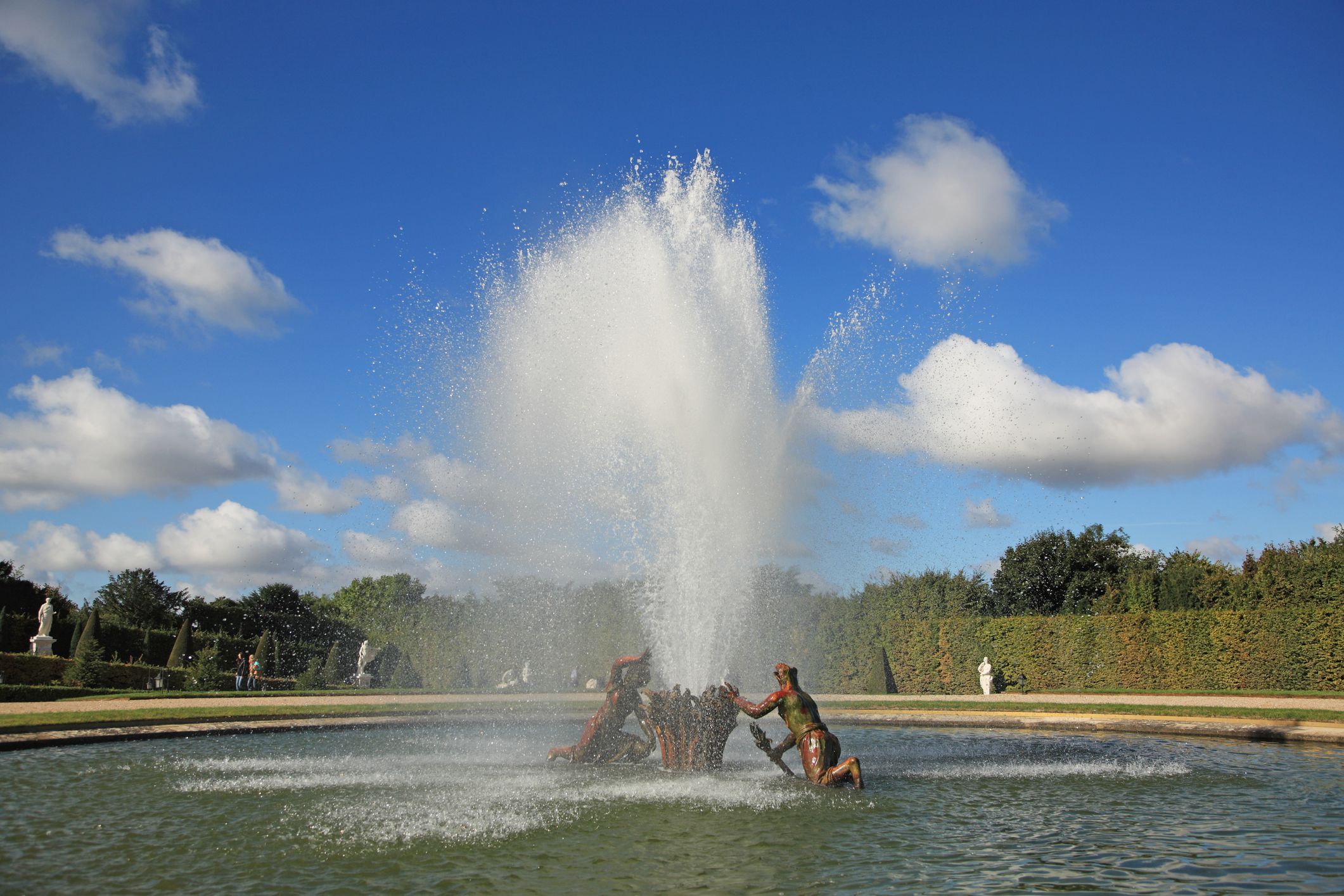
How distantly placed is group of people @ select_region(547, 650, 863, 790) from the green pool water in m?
0.37

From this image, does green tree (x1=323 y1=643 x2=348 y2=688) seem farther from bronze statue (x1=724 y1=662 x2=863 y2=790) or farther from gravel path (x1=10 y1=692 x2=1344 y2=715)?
bronze statue (x1=724 y1=662 x2=863 y2=790)

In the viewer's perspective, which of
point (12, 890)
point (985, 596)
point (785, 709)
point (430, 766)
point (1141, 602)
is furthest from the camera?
point (985, 596)

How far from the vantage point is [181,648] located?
134ft

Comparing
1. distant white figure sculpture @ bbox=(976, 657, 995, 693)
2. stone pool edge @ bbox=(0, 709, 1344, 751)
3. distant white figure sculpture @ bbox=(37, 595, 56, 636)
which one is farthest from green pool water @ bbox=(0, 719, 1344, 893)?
distant white figure sculpture @ bbox=(37, 595, 56, 636)

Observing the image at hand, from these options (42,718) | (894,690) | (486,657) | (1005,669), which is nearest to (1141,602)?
(1005,669)

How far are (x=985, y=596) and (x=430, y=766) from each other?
2037 inches

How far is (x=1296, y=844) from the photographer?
959cm

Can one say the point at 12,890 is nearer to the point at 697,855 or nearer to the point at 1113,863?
the point at 697,855

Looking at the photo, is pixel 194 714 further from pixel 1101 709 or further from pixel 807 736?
pixel 1101 709

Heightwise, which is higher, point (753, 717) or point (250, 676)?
point (753, 717)

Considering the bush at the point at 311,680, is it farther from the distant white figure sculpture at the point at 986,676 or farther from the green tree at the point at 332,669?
Result: the distant white figure sculpture at the point at 986,676

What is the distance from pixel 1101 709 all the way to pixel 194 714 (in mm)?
24083

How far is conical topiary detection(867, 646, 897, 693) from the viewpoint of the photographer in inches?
1553

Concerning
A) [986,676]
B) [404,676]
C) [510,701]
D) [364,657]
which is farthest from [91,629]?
[986,676]
